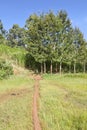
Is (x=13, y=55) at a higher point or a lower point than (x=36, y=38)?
lower

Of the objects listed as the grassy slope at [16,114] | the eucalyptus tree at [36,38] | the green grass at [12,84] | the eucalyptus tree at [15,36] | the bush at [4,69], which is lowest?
the grassy slope at [16,114]

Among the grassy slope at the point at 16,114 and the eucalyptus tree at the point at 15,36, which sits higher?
the eucalyptus tree at the point at 15,36

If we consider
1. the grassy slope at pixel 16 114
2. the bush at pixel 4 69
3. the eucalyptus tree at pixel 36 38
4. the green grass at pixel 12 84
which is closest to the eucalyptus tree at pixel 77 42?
the eucalyptus tree at pixel 36 38

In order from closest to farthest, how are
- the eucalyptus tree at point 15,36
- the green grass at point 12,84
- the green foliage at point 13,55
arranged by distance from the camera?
the green grass at point 12,84 < the green foliage at point 13,55 < the eucalyptus tree at point 15,36

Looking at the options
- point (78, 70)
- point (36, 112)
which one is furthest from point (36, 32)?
point (36, 112)

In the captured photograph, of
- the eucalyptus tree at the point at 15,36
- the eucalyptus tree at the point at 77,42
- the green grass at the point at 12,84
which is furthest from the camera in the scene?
the eucalyptus tree at the point at 15,36

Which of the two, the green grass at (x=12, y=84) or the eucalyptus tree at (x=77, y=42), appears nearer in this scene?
the green grass at (x=12, y=84)

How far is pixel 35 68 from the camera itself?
60594 millimetres

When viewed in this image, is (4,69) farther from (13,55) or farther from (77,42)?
(77,42)

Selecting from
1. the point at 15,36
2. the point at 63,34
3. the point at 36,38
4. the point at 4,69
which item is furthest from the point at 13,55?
the point at 15,36

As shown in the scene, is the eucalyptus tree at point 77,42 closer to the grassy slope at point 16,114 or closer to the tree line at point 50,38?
the tree line at point 50,38

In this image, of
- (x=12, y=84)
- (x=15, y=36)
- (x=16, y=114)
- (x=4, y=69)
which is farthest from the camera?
(x=15, y=36)

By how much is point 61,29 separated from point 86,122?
131 ft

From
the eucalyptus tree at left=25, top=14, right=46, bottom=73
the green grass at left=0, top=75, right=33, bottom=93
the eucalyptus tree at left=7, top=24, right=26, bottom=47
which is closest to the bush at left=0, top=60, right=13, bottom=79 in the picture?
the green grass at left=0, top=75, right=33, bottom=93
